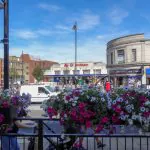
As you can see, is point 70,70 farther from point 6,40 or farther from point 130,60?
point 6,40

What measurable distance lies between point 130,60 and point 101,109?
5959 cm

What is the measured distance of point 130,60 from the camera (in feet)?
206

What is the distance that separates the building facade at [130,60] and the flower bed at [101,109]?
5243 cm

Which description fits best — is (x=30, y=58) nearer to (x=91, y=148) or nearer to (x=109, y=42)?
(x=109, y=42)

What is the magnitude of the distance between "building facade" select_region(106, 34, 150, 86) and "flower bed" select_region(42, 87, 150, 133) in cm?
5243

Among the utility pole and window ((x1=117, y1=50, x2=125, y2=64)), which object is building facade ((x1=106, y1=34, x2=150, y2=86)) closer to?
window ((x1=117, y1=50, x2=125, y2=64))

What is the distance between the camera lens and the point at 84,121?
4.12 meters

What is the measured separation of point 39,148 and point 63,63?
102590 mm

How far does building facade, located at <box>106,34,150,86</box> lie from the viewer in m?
59.6

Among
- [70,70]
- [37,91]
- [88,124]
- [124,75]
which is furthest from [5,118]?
[70,70]

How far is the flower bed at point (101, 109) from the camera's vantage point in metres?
4.10

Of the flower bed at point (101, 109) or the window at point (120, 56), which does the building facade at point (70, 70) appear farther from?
the flower bed at point (101, 109)

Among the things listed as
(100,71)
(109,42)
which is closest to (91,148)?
(109,42)

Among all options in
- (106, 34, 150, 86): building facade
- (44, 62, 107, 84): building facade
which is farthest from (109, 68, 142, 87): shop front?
(44, 62, 107, 84): building facade
